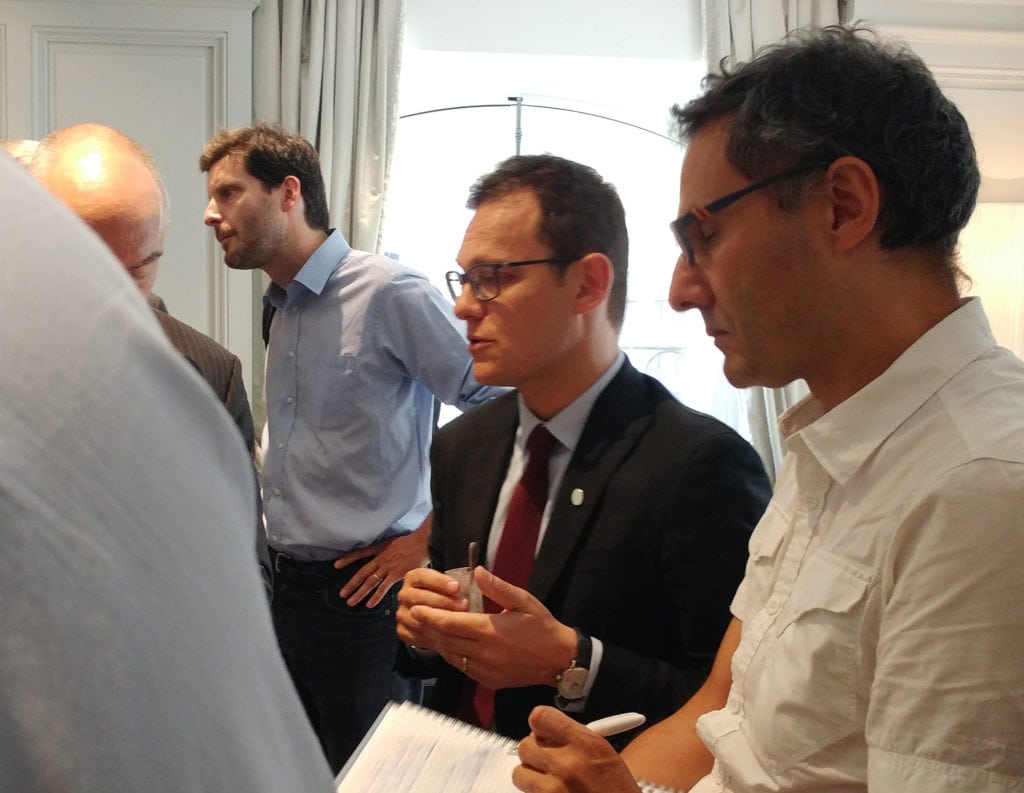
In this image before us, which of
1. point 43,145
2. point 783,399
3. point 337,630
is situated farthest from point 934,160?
point 783,399

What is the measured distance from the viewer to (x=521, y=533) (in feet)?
4.89

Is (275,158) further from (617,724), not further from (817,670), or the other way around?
(817,670)

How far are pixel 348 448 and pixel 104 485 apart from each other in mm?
2249

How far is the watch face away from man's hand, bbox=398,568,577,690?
0.04 ft

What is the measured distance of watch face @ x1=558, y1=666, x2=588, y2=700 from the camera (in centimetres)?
128

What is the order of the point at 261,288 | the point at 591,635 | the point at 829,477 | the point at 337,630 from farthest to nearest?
the point at 261,288 → the point at 337,630 → the point at 591,635 → the point at 829,477

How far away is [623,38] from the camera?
4.05 meters

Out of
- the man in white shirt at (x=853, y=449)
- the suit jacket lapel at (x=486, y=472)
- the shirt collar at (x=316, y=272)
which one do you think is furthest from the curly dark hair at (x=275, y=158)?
the man in white shirt at (x=853, y=449)

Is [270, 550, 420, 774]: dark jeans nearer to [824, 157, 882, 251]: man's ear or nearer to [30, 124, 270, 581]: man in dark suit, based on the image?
[30, 124, 270, 581]: man in dark suit

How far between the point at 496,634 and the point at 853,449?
21.7 inches

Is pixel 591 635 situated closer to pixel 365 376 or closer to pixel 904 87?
pixel 904 87

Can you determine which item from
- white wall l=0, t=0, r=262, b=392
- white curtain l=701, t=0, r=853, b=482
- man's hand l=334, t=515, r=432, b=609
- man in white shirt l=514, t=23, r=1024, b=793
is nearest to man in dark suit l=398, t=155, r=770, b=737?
man in white shirt l=514, t=23, r=1024, b=793

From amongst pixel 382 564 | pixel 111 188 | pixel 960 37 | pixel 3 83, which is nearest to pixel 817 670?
pixel 111 188

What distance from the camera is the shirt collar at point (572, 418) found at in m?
1.54
